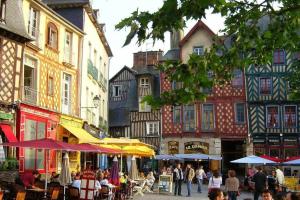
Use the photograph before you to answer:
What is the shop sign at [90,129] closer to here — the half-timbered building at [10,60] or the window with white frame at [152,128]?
the half-timbered building at [10,60]

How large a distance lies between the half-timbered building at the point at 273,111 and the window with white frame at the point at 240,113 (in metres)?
0.49

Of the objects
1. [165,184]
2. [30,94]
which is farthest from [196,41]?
[30,94]

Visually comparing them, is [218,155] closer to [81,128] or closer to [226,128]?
[226,128]

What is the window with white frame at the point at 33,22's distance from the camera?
62.3 feet

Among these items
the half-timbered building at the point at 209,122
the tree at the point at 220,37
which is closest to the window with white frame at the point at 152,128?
the half-timbered building at the point at 209,122

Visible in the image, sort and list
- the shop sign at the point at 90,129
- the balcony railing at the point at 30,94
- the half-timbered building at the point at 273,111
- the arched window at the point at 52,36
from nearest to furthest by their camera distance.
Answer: the balcony railing at the point at 30,94 → the arched window at the point at 52,36 → the shop sign at the point at 90,129 → the half-timbered building at the point at 273,111

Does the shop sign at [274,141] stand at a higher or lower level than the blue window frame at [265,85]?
lower

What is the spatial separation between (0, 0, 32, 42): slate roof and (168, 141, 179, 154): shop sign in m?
19.3

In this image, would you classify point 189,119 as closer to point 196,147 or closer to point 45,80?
point 196,147

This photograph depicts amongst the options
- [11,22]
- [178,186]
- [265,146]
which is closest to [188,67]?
[11,22]

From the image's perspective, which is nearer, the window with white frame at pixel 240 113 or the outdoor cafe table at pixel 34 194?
the outdoor cafe table at pixel 34 194

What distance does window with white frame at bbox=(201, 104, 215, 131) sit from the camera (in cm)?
3455

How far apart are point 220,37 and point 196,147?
28.2 metres

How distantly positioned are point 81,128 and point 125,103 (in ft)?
55.8
